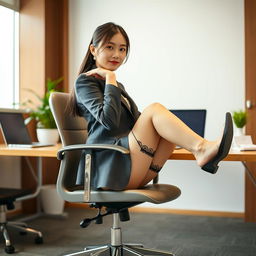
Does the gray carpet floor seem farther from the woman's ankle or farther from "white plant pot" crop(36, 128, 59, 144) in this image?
the woman's ankle

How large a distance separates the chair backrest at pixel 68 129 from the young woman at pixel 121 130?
0.24 ft

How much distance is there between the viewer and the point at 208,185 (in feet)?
14.1

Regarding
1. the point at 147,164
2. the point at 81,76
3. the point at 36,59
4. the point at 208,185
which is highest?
the point at 36,59

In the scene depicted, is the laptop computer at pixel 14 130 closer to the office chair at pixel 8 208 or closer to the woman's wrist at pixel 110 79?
the office chair at pixel 8 208

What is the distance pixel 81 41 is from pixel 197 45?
1146 millimetres

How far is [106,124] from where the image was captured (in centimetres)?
225

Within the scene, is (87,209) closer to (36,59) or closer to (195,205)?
(195,205)

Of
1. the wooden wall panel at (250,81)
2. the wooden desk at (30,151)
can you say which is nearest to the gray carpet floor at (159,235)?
the wooden wall panel at (250,81)

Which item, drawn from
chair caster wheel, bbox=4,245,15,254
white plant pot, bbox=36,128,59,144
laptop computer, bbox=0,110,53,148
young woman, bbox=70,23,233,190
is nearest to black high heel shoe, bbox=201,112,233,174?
young woman, bbox=70,23,233,190

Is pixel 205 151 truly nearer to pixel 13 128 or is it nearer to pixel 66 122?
pixel 66 122

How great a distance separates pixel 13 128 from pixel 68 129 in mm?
1294

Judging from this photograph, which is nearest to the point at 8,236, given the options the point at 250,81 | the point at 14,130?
the point at 14,130

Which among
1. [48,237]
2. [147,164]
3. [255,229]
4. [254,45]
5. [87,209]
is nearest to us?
[147,164]

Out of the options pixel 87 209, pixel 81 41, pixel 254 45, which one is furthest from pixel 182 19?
pixel 87 209
